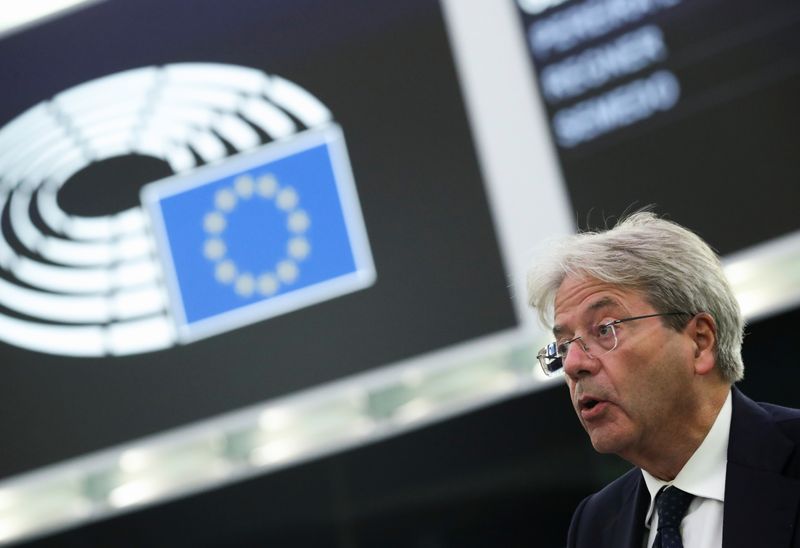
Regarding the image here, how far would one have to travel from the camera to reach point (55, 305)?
3781mm

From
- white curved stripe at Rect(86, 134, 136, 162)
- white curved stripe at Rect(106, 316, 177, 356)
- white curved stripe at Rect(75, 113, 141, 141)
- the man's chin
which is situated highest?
white curved stripe at Rect(75, 113, 141, 141)

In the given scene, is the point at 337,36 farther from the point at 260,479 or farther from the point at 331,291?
the point at 260,479

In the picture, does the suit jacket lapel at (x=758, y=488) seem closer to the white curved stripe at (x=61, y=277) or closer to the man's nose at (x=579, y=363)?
the man's nose at (x=579, y=363)


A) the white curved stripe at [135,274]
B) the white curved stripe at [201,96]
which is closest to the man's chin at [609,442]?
the white curved stripe at [135,274]

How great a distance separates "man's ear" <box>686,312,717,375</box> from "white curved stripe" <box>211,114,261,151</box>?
218 centimetres

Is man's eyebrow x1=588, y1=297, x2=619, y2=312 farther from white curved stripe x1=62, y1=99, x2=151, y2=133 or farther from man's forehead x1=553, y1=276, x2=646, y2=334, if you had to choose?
white curved stripe x1=62, y1=99, x2=151, y2=133

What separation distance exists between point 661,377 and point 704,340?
101 mm

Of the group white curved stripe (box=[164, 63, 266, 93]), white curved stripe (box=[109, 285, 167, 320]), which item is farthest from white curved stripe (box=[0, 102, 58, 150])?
white curved stripe (box=[109, 285, 167, 320])

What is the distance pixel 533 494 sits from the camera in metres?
3.64

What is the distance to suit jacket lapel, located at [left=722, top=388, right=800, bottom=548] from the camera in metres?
1.53

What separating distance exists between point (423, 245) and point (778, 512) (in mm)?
2026

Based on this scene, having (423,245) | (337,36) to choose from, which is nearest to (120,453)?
(423,245)

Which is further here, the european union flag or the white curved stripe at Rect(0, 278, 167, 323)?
the white curved stripe at Rect(0, 278, 167, 323)

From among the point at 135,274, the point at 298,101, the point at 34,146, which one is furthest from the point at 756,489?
the point at 34,146
